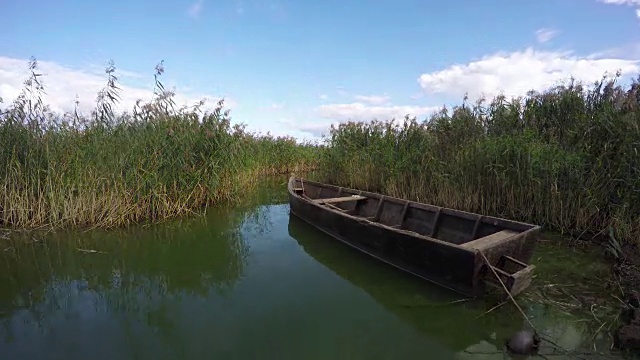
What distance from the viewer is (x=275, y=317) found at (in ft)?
10.7

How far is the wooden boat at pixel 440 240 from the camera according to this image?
3.29 metres

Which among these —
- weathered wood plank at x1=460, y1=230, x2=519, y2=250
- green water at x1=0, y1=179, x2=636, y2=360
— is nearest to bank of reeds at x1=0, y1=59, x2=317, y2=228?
green water at x1=0, y1=179, x2=636, y2=360

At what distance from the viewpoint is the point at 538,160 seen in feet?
17.8

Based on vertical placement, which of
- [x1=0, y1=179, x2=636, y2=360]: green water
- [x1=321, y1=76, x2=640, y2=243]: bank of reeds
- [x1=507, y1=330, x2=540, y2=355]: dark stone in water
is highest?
[x1=321, y1=76, x2=640, y2=243]: bank of reeds

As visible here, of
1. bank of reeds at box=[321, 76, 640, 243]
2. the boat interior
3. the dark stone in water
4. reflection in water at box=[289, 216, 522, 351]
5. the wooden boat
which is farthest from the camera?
bank of reeds at box=[321, 76, 640, 243]

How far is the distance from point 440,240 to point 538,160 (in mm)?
2744

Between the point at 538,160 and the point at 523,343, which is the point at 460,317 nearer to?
the point at 523,343

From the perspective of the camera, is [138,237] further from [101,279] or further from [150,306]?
[150,306]

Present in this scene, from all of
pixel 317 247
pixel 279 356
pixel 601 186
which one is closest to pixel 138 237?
pixel 317 247

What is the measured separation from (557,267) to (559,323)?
1388 millimetres

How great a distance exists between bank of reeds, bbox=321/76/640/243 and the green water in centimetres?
98

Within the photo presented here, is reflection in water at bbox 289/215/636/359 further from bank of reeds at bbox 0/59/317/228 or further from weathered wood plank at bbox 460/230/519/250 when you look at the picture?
bank of reeds at bbox 0/59/317/228

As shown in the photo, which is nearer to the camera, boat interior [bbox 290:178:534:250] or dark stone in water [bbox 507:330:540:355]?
dark stone in water [bbox 507:330:540:355]

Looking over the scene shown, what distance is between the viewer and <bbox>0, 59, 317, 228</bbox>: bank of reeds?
5562 mm
